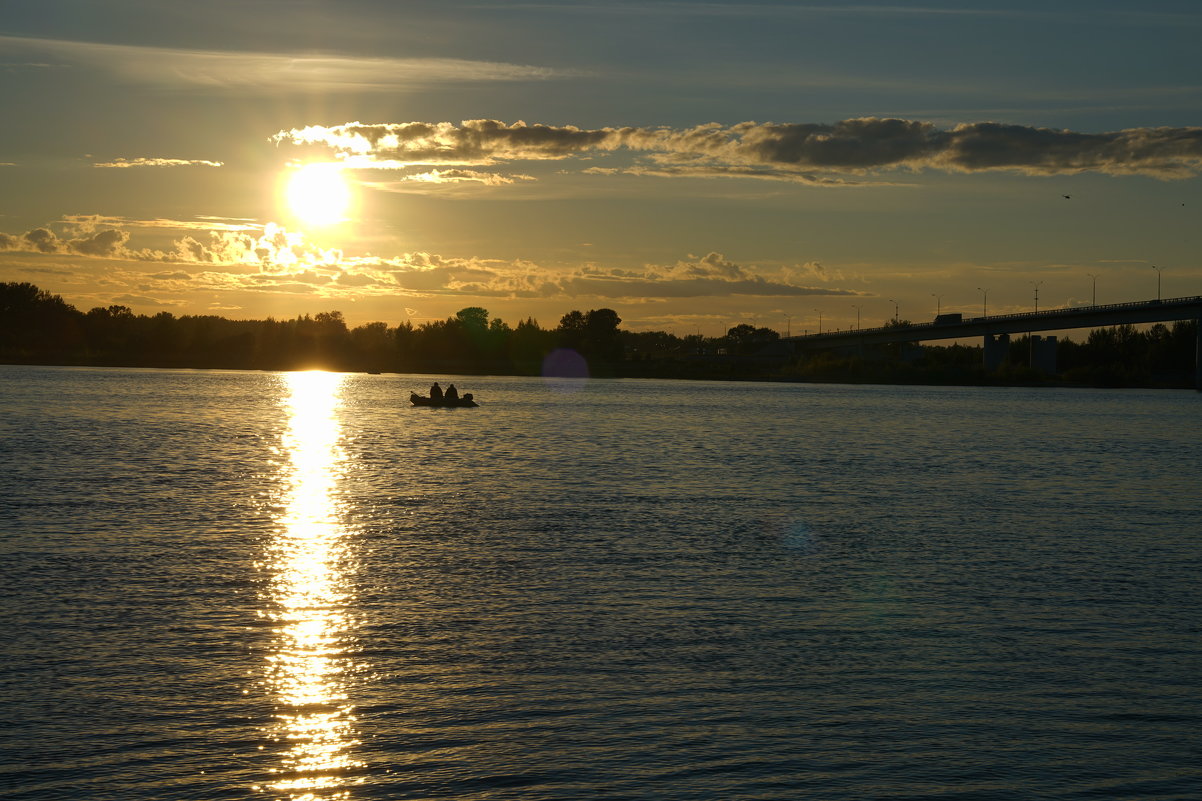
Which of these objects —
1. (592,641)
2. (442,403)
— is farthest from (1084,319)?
(592,641)

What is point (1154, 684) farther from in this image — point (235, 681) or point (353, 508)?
point (353, 508)

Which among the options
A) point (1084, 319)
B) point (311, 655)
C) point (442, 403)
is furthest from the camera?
point (1084, 319)

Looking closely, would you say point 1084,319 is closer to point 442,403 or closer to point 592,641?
point 442,403

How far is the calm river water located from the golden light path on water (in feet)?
0.22

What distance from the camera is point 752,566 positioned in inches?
922

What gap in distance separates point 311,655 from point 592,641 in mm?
3860

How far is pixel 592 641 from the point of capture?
54.4 feet

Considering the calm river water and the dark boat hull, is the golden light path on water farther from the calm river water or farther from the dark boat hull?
the dark boat hull

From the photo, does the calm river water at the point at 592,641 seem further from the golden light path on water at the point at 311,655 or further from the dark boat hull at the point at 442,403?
the dark boat hull at the point at 442,403

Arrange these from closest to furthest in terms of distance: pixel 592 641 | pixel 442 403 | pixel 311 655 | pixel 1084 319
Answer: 1. pixel 311 655
2. pixel 592 641
3. pixel 442 403
4. pixel 1084 319

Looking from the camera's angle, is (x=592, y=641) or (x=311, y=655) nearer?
(x=311, y=655)

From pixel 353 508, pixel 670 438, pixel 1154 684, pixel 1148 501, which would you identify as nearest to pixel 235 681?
pixel 1154 684

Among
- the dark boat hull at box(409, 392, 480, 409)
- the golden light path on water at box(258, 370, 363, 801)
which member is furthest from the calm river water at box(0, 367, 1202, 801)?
the dark boat hull at box(409, 392, 480, 409)

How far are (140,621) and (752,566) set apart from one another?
456 inches
